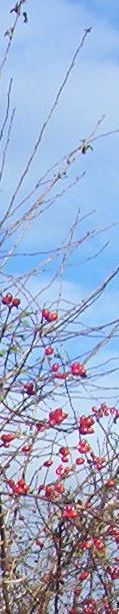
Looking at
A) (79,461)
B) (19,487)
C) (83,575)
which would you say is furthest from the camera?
(79,461)

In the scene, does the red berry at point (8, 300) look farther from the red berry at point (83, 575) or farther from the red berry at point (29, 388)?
the red berry at point (83, 575)

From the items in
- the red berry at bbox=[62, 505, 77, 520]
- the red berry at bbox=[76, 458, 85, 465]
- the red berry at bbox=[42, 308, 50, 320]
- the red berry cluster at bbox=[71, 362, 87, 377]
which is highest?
the red berry at bbox=[76, 458, 85, 465]

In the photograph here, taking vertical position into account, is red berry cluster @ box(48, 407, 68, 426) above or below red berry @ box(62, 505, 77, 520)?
above

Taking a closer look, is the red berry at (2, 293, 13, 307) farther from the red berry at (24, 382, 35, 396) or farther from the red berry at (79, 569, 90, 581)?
the red berry at (79, 569, 90, 581)

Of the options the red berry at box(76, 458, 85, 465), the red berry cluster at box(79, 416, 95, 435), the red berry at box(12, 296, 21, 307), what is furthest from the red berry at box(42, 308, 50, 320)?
the red berry at box(76, 458, 85, 465)

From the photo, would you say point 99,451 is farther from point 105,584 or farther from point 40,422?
point 40,422

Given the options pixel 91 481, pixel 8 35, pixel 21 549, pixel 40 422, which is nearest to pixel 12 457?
pixel 40 422

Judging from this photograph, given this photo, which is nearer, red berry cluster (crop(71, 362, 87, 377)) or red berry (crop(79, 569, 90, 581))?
red berry cluster (crop(71, 362, 87, 377))

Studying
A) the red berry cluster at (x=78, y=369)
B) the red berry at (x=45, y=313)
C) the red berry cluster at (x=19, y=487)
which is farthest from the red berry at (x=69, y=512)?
the red berry at (x=45, y=313)

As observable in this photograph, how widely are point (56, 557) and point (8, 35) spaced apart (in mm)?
1977

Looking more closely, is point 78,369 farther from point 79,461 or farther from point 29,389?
point 79,461

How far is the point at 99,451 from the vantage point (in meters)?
5.82

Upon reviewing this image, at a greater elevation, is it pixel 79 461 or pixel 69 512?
pixel 79 461

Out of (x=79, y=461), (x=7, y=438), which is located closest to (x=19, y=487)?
(x=7, y=438)
